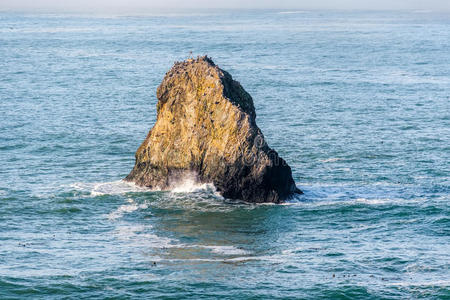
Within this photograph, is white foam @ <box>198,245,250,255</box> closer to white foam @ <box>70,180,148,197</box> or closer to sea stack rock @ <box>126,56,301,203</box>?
sea stack rock @ <box>126,56,301,203</box>

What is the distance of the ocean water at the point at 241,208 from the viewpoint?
45.3 meters

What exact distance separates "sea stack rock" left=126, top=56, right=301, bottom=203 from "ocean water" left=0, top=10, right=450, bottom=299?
54.4 inches

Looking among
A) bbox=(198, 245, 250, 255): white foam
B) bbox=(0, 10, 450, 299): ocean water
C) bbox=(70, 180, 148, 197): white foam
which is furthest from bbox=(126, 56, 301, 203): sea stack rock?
bbox=(198, 245, 250, 255): white foam

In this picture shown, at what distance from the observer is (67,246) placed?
51.1m

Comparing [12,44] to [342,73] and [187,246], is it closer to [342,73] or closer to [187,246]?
[342,73]

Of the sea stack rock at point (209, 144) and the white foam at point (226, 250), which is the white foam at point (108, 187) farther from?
the white foam at point (226, 250)

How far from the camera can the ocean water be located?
45312mm

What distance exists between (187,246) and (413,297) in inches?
600

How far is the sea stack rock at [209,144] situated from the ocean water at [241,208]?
1.38 meters

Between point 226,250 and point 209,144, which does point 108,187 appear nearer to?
point 209,144

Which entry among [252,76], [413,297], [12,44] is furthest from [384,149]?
[12,44]

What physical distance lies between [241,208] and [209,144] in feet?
18.5

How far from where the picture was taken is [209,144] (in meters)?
60.2

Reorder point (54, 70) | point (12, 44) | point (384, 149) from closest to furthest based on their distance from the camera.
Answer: point (384, 149) → point (54, 70) → point (12, 44)
